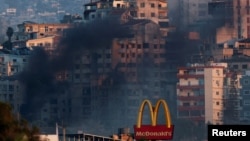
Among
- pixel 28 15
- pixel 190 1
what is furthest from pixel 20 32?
pixel 28 15

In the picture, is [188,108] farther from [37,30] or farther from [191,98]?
[37,30]

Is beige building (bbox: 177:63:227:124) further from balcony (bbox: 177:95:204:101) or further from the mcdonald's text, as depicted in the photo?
the mcdonald's text

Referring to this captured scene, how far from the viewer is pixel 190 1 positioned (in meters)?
122

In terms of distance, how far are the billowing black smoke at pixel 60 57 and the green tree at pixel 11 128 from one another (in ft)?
209

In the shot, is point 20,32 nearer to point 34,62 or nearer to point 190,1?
point 190,1

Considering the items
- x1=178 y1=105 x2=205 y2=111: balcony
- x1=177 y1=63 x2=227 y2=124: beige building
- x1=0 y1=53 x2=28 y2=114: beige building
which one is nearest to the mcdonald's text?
x1=0 y1=53 x2=28 y2=114: beige building

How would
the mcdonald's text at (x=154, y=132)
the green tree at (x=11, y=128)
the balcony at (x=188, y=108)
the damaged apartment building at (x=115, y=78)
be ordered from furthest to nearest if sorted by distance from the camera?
the damaged apartment building at (x=115, y=78)
the balcony at (x=188, y=108)
the mcdonald's text at (x=154, y=132)
the green tree at (x=11, y=128)

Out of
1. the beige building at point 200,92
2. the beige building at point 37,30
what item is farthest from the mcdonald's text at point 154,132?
the beige building at point 37,30

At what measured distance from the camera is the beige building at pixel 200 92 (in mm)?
101875

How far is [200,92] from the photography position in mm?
103688

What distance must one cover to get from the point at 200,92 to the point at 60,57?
8.19m

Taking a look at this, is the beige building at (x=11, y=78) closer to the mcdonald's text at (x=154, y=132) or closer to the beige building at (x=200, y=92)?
the beige building at (x=200, y=92)

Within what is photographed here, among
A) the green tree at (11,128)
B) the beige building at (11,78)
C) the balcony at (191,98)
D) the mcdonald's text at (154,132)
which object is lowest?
the balcony at (191,98)

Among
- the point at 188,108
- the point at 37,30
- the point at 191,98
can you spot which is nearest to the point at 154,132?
the point at 188,108
